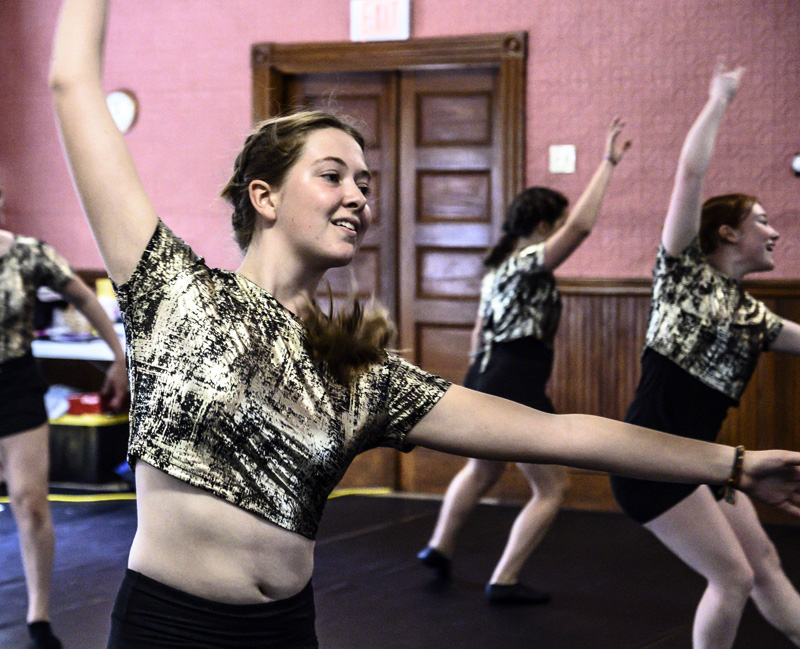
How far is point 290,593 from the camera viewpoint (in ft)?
3.95

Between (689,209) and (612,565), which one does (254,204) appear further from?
(612,565)

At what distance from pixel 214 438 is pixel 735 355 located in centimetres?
165

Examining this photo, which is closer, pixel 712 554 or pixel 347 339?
pixel 347 339

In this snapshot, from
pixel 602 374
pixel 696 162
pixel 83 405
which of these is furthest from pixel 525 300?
A: pixel 83 405

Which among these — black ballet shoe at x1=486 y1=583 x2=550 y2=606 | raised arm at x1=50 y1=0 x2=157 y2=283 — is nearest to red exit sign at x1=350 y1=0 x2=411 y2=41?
black ballet shoe at x1=486 y1=583 x2=550 y2=606

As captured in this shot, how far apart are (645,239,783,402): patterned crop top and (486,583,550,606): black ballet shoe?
141cm

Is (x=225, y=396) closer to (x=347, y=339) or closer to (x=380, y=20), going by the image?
(x=347, y=339)

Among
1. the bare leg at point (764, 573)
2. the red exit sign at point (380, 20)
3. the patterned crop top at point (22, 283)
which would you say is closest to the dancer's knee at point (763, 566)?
the bare leg at point (764, 573)

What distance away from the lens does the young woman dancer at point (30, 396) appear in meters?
2.90

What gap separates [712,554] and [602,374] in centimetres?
283

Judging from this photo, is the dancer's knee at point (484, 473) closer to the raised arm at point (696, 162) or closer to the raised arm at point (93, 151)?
the raised arm at point (696, 162)

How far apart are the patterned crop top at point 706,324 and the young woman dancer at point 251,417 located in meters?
1.12

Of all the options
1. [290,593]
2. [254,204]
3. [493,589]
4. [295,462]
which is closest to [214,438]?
[295,462]

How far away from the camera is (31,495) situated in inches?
114
